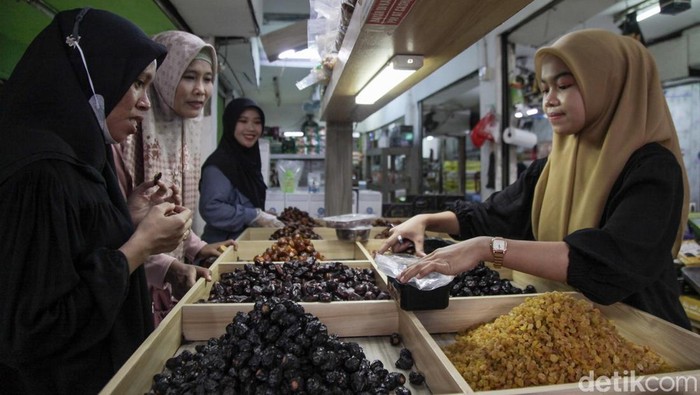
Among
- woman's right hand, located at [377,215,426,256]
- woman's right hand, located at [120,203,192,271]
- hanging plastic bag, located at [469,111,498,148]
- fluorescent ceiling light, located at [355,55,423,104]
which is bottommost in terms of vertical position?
woman's right hand, located at [377,215,426,256]

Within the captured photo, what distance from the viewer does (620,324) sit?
1505 millimetres

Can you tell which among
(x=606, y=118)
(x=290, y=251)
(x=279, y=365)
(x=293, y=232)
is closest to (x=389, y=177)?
(x=293, y=232)

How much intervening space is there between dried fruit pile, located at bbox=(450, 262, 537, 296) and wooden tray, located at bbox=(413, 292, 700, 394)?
22 cm

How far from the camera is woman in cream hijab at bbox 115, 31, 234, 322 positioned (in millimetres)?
2203

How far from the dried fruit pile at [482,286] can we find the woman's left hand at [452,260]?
1.19 feet

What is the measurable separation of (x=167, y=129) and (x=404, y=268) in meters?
1.84

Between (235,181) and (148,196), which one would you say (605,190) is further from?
(235,181)

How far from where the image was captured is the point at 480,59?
6.46 m

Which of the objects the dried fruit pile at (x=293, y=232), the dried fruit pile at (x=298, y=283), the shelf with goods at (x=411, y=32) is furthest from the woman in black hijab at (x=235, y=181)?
the shelf with goods at (x=411, y=32)

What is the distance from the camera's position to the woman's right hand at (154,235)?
1.35m

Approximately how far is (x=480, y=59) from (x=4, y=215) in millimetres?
6612

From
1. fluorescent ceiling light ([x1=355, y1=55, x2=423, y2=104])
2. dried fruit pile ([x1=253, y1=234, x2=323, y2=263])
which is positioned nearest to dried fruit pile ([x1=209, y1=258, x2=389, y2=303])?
dried fruit pile ([x1=253, y1=234, x2=323, y2=263])

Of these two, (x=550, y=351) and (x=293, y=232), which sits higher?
(x=293, y=232)

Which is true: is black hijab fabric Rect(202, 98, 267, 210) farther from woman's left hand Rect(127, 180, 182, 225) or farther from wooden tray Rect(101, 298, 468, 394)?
wooden tray Rect(101, 298, 468, 394)
